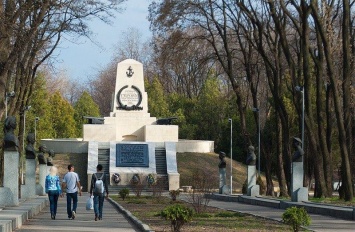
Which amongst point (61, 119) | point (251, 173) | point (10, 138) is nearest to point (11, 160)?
point (10, 138)

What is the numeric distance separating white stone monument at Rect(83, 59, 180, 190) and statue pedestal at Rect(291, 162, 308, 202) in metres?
33.3

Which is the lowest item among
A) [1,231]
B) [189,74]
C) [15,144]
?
[1,231]

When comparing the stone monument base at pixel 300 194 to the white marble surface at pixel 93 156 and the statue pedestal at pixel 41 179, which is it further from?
the white marble surface at pixel 93 156

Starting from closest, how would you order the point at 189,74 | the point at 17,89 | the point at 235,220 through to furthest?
the point at 235,220, the point at 17,89, the point at 189,74

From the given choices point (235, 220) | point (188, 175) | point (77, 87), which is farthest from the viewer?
point (77, 87)

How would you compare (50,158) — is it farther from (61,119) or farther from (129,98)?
(61,119)

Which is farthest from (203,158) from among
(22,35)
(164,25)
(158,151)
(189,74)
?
(22,35)

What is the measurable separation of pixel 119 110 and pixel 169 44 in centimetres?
2662

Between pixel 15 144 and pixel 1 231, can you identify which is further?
pixel 15 144

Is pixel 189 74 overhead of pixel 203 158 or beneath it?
overhead

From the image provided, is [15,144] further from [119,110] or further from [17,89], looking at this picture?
[119,110]

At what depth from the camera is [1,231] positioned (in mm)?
16656

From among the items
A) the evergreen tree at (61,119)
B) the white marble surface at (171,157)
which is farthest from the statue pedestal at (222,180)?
the evergreen tree at (61,119)

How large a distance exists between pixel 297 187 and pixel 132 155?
112 ft
